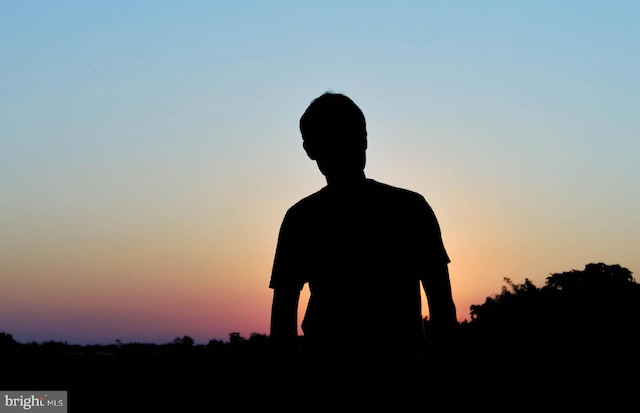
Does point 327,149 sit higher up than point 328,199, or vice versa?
point 327,149

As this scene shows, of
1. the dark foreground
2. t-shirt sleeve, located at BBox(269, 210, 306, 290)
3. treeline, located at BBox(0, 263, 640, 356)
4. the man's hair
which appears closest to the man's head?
the man's hair

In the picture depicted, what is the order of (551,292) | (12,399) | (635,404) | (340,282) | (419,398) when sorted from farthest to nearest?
(551,292) < (635,404) < (12,399) < (340,282) < (419,398)

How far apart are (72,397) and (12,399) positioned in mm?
5012

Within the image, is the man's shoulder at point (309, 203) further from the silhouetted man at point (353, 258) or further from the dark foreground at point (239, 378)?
the dark foreground at point (239, 378)

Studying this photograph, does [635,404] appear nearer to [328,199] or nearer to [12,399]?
[12,399]

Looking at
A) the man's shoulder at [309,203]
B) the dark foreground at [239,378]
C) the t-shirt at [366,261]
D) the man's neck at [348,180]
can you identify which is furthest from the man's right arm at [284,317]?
the dark foreground at [239,378]

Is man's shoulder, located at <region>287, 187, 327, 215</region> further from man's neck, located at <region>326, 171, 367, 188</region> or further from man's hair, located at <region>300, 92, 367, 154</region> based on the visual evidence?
man's hair, located at <region>300, 92, 367, 154</region>

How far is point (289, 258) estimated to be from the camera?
3.28 meters

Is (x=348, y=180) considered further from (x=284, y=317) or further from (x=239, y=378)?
(x=239, y=378)

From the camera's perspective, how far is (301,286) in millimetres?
3299

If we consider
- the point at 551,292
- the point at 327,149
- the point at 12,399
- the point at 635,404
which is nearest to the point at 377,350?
the point at 327,149

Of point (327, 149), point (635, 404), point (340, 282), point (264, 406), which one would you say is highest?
point (327, 149)

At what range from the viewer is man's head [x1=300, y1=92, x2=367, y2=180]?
320cm

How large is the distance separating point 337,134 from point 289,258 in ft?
1.82
